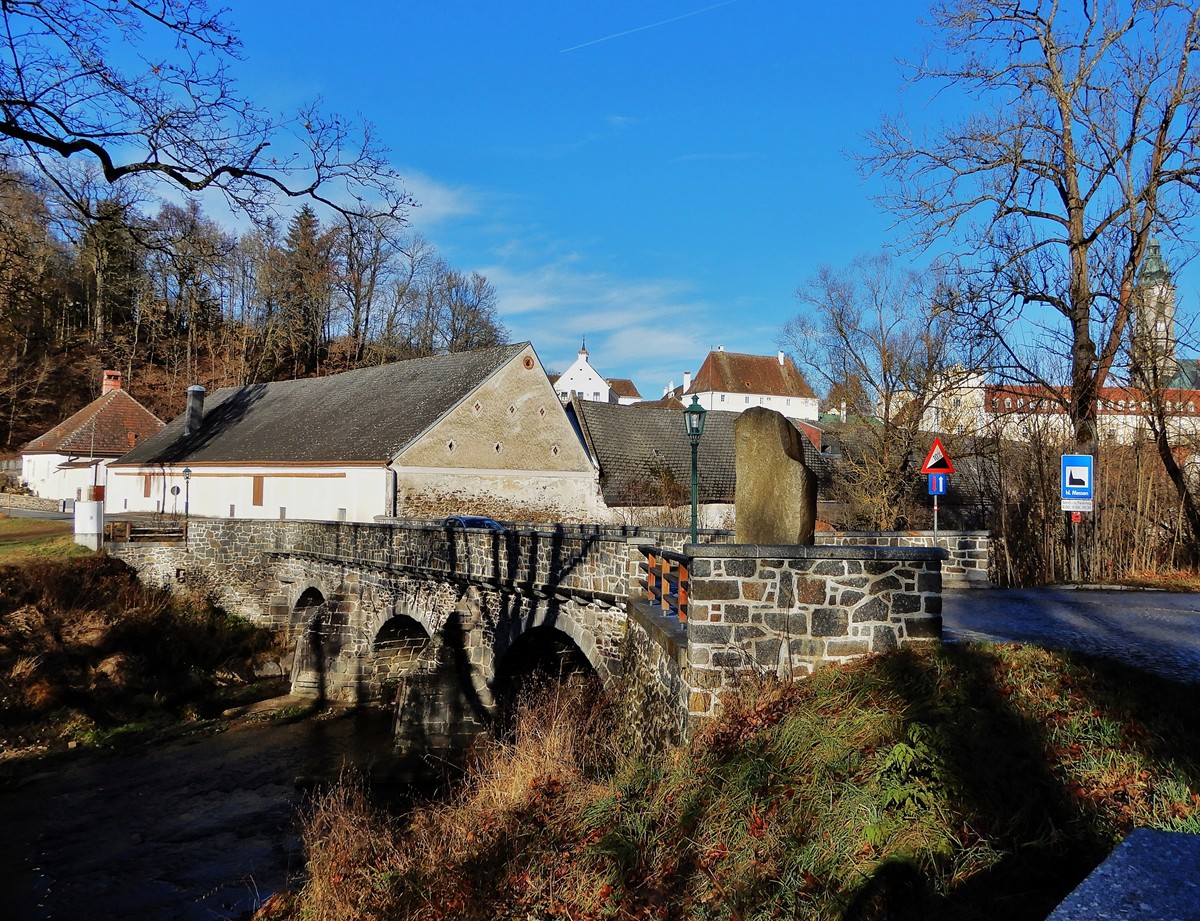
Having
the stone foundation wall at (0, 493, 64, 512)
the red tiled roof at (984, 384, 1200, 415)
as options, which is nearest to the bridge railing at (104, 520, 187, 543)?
the stone foundation wall at (0, 493, 64, 512)

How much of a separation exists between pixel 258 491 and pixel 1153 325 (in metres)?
27.1

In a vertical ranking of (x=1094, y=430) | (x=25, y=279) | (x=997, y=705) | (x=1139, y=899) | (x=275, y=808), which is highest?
(x=25, y=279)

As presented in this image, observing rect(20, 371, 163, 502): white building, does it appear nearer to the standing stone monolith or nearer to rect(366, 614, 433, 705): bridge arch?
rect(366, 614, 433, 705): bridge arch

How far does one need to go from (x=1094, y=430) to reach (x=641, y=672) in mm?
9833

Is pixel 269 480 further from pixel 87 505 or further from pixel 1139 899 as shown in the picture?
pixel 1139 899

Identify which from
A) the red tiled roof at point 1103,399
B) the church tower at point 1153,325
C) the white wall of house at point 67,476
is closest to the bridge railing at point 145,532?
Answer: the white wall of house at point 67,476

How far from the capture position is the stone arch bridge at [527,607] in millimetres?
7199

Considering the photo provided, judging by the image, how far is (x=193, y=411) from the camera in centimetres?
3769

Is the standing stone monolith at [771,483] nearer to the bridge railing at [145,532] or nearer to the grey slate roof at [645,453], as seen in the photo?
the bridge railing at [145,532]

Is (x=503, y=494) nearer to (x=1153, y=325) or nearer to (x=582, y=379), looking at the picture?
(x=1153, y=325)

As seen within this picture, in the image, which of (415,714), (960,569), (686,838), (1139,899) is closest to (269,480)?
(415,714)

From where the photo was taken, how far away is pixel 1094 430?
14.7m

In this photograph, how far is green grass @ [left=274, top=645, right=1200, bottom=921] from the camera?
15.2 feet

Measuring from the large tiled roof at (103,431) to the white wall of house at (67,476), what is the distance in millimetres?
381
